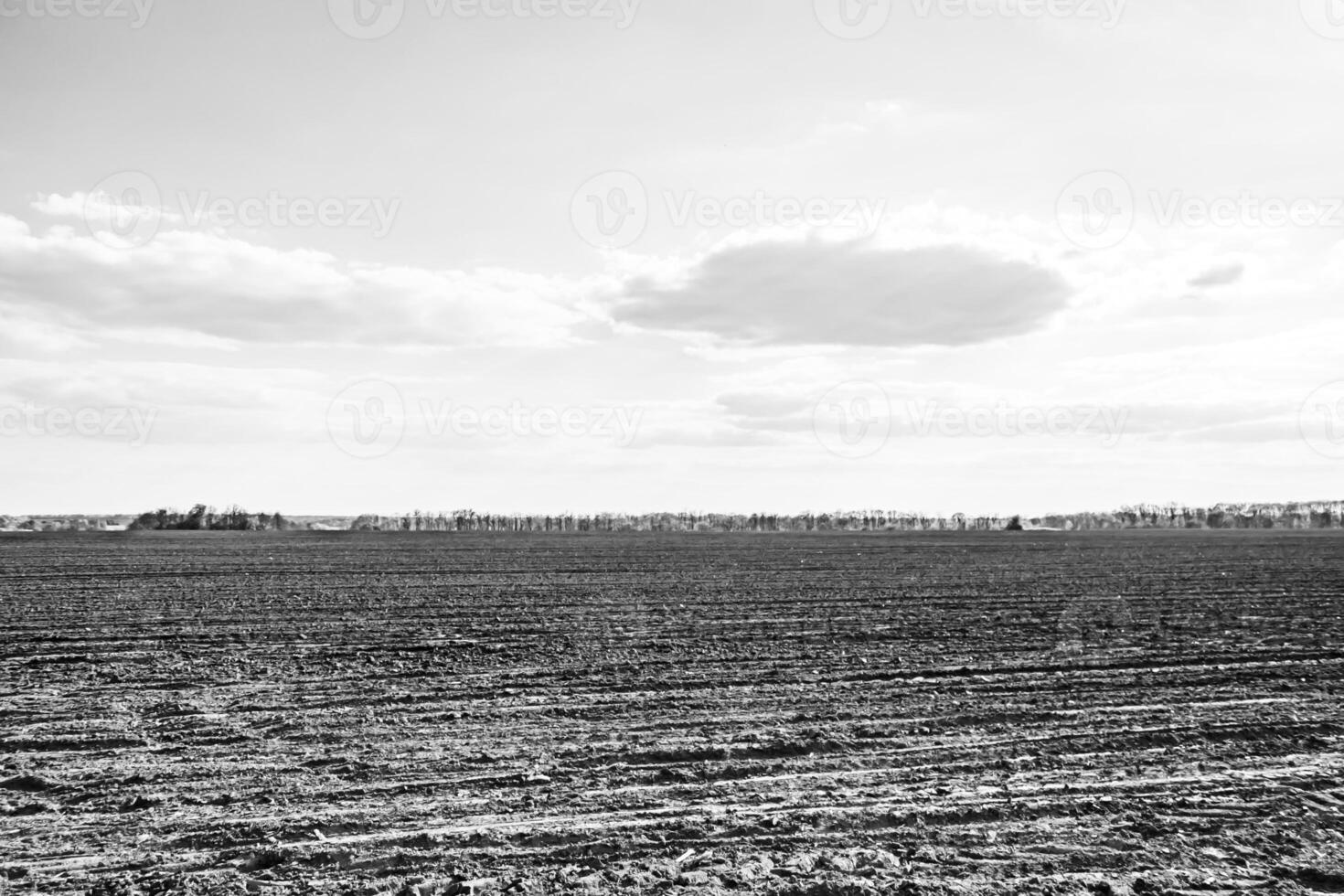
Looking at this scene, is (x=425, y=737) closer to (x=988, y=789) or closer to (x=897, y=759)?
(x=897, y=759)

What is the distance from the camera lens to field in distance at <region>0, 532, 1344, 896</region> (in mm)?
5902

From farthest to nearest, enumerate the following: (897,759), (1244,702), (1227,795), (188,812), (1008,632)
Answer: (1008,632)
(1244,702)
(897,759)
(1227,795)
(188,812)

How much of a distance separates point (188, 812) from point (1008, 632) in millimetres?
13355

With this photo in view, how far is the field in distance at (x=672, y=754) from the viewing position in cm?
590

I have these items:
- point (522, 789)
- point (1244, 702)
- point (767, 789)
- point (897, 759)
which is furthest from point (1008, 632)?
point (522, 789)

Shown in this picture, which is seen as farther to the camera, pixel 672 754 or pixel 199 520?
pixel 199 520

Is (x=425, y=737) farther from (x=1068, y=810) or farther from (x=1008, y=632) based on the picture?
(x=1008, y=632)

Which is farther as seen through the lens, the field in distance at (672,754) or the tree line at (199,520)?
the tree line at (199,520)

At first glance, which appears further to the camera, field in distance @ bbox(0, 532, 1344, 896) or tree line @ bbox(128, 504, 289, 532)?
tree line @ bbox(128, 504, 289, 532)

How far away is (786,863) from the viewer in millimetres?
5918

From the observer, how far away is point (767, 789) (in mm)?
7340

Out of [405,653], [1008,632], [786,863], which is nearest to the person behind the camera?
[786,863]

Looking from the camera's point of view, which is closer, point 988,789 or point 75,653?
point 988,789

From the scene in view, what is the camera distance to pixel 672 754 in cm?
823
